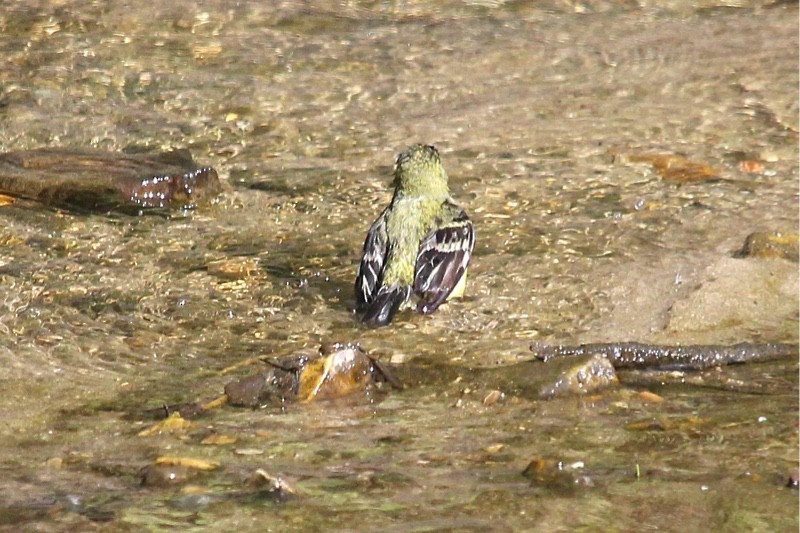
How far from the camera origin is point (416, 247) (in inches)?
296

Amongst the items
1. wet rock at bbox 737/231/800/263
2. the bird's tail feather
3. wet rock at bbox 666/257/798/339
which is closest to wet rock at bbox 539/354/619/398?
wet rock at bbox 666/257/798/339

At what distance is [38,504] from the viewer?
4461 millimetres

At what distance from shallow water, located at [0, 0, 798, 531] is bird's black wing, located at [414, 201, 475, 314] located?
0.12m

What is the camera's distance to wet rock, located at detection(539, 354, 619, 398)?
5.53 meters

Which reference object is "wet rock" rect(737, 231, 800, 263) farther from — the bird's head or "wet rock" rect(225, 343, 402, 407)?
"wet rock" rect(225, 343, 402, 407)

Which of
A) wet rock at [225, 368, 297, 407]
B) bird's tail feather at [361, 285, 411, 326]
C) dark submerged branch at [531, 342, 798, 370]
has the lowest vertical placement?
bird's tail feather at [361, 285, 411, 326]

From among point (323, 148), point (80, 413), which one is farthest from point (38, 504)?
point (323, 148)

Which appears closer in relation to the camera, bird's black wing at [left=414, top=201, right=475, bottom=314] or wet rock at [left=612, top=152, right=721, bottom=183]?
bird's black wing at [left=414, top=201, right=475, bottom=314]

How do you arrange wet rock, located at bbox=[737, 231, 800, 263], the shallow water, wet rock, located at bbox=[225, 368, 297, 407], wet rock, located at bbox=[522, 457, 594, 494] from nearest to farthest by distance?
1. wet rock, located at bbox=[522, 457, 594, 494]
2. the shallow water
3. wet rock, located at bbox=[225, 368, 297, 407]
4. wet rock, located at bbox=[737, 231, 800, 263]

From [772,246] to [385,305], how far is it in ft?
6.31

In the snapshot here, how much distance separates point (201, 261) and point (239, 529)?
11.7 ft

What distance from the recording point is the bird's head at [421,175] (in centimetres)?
783

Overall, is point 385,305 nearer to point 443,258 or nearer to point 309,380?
point 443,258

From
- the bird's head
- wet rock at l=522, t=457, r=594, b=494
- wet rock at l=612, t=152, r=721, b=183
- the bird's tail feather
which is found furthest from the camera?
wet rock at l=612, t=152, r=721, b=183
